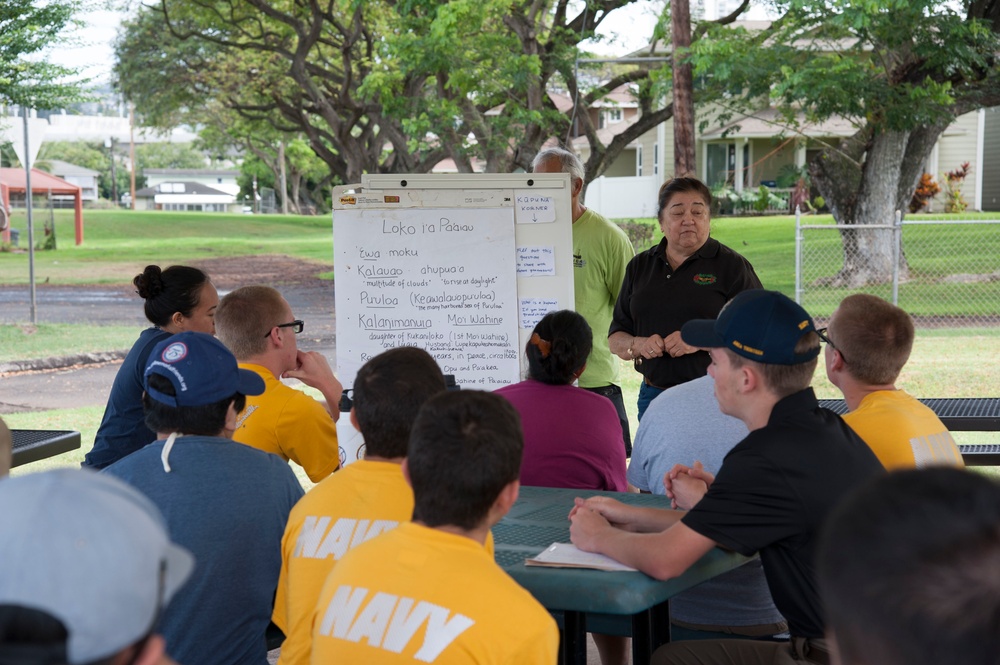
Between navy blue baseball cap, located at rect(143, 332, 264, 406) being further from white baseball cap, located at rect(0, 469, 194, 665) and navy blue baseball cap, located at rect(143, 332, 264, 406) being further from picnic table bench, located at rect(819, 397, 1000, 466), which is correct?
picnic table bench, located at rect(819, 397, 1000, 466)

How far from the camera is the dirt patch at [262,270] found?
22.2 metres

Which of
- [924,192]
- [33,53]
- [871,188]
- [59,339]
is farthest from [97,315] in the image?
[924,192]

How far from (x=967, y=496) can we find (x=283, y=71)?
1982 cm

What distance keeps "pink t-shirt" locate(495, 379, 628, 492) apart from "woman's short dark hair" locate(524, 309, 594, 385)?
0.05 m

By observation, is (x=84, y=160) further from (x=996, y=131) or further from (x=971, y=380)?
(x=971, y=380)

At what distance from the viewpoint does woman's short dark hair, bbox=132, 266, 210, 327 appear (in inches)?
165

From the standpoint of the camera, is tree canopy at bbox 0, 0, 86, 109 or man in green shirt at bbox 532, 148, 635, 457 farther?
tree canopy at bbox 0, 0, 86, 109

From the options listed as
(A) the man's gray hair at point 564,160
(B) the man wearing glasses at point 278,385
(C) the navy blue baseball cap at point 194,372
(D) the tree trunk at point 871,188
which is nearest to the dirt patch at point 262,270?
(D) the tree trunk at point 871,188

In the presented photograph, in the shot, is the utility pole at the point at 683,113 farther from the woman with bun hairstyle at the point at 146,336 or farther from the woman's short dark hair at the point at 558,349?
the woman's short dark hair at the point at 558,349

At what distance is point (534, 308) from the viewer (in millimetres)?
4918

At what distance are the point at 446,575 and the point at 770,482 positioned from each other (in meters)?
0.88

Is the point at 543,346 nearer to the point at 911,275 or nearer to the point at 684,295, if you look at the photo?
the point at 684,295

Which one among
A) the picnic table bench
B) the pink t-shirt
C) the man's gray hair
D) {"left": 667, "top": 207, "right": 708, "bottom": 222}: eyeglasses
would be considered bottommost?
the picnic table bench

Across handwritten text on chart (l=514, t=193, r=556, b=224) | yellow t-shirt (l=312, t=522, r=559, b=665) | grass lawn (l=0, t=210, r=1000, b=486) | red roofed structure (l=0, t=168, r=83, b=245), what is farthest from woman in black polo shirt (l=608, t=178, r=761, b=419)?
red roofed structure (l=0, t=168, r=83, b=245)
